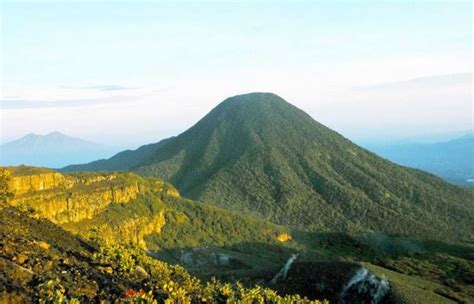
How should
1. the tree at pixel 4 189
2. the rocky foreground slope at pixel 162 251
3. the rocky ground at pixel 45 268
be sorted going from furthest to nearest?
the tree at pixel 4 189
the rocky foreground slope at pixel 162 251
the rocky ground at pixel 45 268

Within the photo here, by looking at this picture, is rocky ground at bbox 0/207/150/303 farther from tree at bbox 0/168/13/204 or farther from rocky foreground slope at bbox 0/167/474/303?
tree at bbox 0/168/13/204

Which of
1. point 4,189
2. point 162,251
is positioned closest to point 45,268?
point 4,189

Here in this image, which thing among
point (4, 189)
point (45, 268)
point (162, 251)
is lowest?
point (162, 251)

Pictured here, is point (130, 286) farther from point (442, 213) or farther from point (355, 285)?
point (442, 213)

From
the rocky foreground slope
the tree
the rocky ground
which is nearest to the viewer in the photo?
the rocky ground

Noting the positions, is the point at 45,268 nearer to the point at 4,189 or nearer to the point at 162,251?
the point at 4,189

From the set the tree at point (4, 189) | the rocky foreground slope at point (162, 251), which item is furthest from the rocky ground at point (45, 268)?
the tree at point (4, 189)

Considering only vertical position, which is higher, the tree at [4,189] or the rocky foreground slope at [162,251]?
the tree at [4,189]

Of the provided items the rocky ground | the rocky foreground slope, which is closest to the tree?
the rocky foreground slope

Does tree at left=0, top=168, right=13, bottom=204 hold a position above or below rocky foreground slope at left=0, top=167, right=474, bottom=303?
above

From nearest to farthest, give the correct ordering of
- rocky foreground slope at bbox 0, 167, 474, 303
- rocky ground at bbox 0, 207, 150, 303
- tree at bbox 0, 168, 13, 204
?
rocky ground at bbox 0, 207, 150, 303
rocky foreground slope at bbox 0, 167, 474, 303
tree at bbox 0, 168, 13, 204

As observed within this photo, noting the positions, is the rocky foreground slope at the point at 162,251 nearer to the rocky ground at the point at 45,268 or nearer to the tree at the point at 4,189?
the rocky ground at the point at 45,268

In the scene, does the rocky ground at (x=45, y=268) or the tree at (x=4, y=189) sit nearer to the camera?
the rocky ground at (x=45, y=268)
